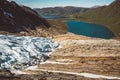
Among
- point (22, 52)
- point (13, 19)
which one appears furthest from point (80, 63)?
point (13, 19)

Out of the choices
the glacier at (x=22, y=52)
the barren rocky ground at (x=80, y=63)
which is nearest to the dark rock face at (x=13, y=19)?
the glacier at (x=22, y=52)

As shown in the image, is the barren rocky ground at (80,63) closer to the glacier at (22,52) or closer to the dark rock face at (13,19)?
the glacier at (22,52)

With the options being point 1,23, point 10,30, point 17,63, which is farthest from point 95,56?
point 1,23

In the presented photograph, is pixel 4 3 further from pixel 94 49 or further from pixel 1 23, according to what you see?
pixel 94 49

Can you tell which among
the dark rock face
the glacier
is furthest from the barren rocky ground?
the dark rock face

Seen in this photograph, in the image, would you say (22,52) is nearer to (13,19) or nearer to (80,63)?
(80,63)

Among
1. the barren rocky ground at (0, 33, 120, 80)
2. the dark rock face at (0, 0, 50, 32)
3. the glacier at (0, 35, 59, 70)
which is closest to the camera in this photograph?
the barren rocky ground at (0, 33, 120, 80)

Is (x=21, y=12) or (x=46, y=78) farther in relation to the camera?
(x=21, y=12)

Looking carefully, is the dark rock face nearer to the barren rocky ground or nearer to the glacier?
the glacier
